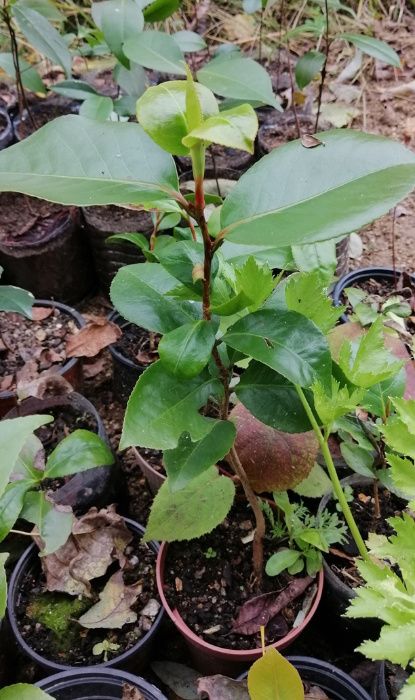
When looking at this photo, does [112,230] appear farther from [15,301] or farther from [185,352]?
[185,352]

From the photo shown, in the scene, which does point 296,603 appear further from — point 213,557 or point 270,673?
point 270,673

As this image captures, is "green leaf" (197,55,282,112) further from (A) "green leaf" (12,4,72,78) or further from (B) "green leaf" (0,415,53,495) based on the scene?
(B) "green leaf" (0,415,53,495)

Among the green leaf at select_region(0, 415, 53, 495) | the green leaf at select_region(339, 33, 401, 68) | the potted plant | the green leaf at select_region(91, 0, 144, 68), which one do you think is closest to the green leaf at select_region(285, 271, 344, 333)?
the potted plant

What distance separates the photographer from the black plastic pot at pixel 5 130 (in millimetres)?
2453

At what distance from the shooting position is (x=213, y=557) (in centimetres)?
126

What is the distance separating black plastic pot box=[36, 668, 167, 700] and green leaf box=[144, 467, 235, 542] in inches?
9.4

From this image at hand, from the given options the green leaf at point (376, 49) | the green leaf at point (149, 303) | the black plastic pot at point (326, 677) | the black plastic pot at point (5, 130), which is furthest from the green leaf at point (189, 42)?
the black plastic pot at point (326, 677)

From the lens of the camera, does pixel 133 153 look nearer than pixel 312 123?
Yes

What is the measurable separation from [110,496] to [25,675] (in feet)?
1.40

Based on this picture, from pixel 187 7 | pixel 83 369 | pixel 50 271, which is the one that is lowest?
pixel 83 369

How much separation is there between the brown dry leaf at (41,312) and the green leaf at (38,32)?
0.72 meters

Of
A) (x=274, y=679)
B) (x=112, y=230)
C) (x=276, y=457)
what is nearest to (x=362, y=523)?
(x=276, y=457)

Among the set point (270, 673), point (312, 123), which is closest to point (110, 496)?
point (270, 673)

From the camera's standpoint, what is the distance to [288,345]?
2.60 feet
